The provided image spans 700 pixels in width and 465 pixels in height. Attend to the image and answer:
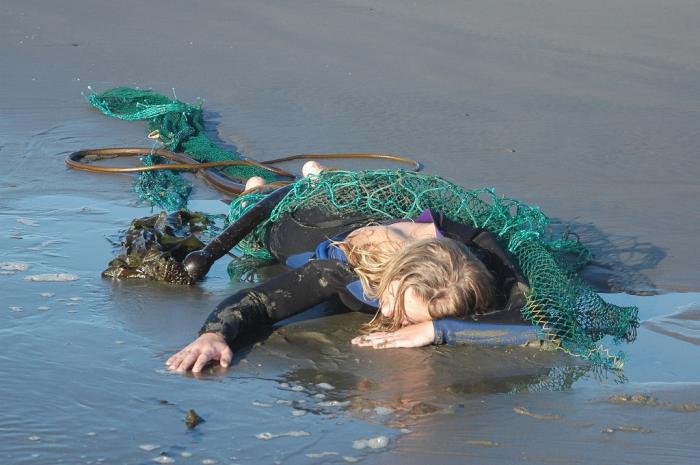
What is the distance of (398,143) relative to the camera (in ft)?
27.0

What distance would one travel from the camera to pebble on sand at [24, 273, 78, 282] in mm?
5012

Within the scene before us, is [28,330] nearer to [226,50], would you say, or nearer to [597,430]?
[597,430]

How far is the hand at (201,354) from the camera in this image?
3998 millimetres

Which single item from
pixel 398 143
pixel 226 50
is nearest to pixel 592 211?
pixel 398 143

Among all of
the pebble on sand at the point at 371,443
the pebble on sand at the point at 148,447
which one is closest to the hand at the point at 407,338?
the pebble on sand at the point at 371,443

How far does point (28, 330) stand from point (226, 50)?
729 cm

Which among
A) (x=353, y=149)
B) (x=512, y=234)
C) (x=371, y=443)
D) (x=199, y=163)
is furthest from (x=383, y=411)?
(x=353, y=149)

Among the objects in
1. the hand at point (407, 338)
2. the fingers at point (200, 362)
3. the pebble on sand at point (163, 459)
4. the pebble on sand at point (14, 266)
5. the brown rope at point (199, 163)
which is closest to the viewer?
the pebble on sand at point (163, 459)

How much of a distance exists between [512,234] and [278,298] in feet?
4.84

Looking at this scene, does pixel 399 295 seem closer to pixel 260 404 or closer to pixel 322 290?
pixel 322 290

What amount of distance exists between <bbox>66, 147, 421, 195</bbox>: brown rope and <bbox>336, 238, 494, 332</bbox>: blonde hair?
234cm

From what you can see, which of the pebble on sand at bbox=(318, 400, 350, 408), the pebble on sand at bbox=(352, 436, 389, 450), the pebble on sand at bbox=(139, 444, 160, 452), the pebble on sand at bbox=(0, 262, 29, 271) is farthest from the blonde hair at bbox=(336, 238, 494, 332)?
the pebble on sand at bbox=(0, 262, 29, 271)

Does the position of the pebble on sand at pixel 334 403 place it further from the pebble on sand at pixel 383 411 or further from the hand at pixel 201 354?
the hand at pixel 201 354

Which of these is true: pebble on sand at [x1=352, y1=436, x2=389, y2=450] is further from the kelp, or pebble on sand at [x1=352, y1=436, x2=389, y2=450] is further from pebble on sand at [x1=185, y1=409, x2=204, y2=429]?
the kelp
